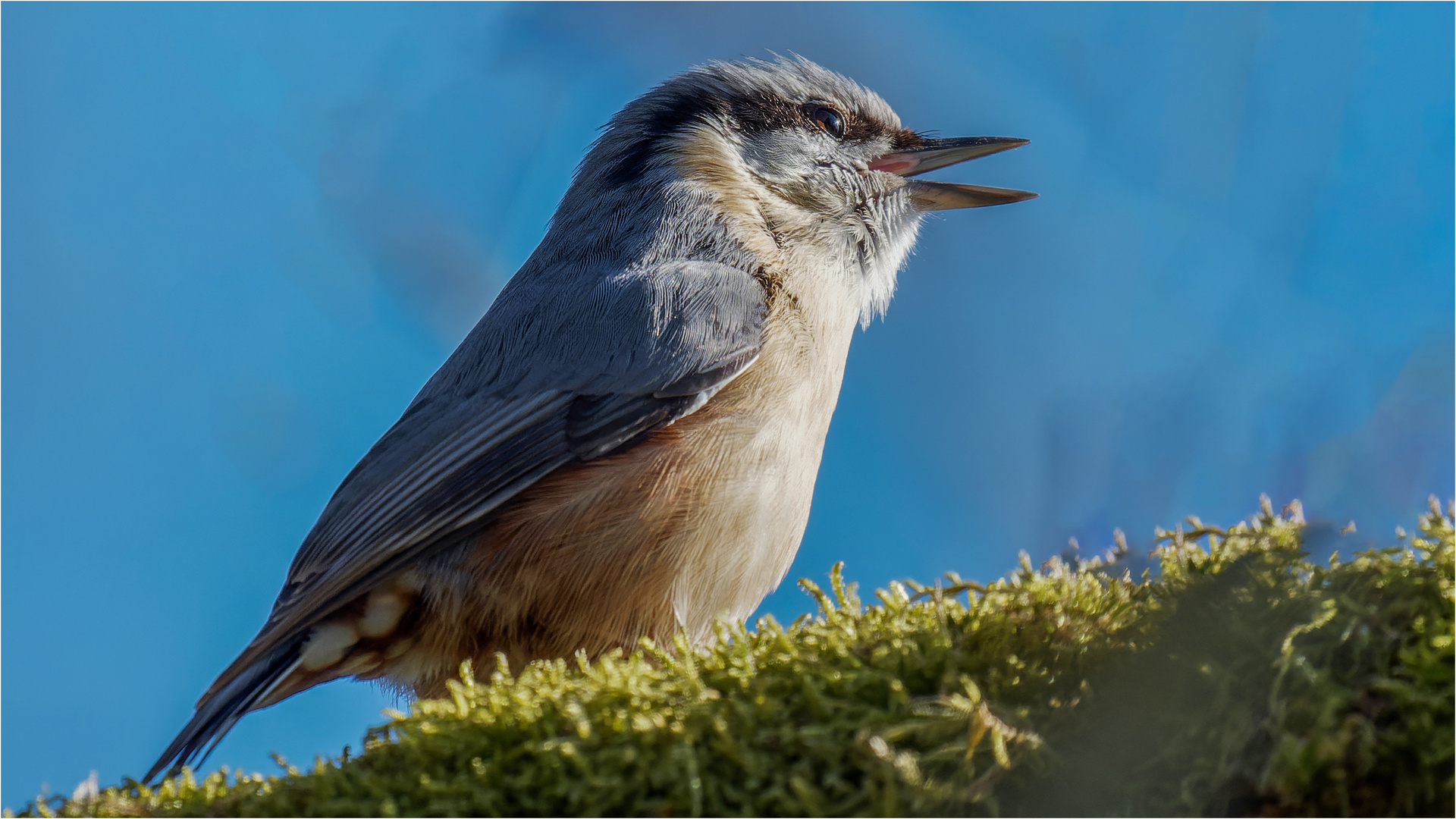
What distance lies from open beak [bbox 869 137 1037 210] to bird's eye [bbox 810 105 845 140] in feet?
0.50

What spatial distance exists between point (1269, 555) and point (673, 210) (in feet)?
5.78

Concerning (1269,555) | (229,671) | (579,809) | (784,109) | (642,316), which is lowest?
(579,809)

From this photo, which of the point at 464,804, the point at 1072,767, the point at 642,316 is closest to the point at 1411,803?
the point at 1072,767

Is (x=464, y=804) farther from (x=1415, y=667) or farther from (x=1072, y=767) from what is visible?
(x=1415, y=667)

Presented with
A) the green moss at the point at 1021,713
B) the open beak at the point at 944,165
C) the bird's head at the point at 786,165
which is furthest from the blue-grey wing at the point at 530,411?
the open beak at the point at 944,165

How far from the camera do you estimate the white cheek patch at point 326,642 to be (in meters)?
2.07

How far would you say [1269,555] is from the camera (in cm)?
129

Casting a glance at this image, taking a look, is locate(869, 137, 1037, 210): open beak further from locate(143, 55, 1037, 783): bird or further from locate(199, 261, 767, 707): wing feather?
locate(199, 261, 767, 707): wing feather

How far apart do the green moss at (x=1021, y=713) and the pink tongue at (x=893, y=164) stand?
1909mm

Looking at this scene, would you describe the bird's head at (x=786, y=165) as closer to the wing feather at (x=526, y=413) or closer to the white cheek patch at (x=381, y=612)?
the wing feather at (x=526, y=413)

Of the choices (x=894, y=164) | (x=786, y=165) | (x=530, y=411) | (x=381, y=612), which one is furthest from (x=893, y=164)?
(x=381, y=612)

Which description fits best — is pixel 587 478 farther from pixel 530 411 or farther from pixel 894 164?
pixel 894 164

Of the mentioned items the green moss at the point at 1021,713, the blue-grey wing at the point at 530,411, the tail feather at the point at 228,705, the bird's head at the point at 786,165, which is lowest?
the green moss at the point at 1021,713

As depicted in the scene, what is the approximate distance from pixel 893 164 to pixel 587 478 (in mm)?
1623
